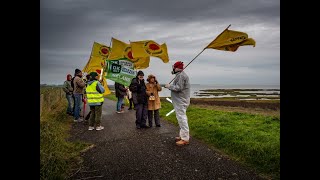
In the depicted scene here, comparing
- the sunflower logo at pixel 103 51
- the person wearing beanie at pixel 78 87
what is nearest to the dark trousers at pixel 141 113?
the person wearing beanie at pixel 78 87

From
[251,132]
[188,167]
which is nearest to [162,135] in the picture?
[251,132]

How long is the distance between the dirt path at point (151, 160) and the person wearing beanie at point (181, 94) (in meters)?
0.46

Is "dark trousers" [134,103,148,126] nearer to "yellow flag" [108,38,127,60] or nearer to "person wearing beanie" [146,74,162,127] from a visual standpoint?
"person wearing beanie" [146,74,162,127]

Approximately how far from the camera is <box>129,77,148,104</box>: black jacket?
36.6 ft

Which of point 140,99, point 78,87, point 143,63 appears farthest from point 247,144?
point 143,63

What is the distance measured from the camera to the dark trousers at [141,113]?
11.1m

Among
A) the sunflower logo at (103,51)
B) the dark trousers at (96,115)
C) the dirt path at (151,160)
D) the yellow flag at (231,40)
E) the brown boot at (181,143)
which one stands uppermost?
the sunflower logo at (103,51)

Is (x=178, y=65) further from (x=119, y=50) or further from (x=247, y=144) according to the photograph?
(x=119, y=50)

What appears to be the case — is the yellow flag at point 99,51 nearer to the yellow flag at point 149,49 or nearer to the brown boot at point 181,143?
the yellow flag at point 149,49

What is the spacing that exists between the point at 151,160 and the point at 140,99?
4.78 metres

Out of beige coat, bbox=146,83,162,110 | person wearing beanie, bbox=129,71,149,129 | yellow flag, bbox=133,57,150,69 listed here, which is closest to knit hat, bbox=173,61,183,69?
beige coat, bbox=146,83,162,110
